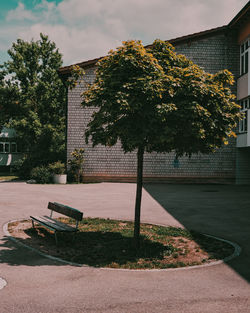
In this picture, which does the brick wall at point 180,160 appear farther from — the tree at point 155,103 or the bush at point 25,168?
the tree at point 155,103

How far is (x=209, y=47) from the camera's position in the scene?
25516 mm

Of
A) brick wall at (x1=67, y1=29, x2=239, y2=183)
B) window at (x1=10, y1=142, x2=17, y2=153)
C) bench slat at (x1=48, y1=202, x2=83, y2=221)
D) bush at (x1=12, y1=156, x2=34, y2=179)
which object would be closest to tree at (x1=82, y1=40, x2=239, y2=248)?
bench slat at (x1=48, y1=202, x2=83, y2=221)

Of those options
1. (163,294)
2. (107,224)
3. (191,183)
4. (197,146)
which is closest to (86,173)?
(191,183)

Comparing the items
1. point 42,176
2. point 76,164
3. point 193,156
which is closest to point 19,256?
point 76,164

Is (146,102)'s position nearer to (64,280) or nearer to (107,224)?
(64,280)

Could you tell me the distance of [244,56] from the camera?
79.2 feet

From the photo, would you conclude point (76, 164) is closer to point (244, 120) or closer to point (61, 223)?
point (244, 120)

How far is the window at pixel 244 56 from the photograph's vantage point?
77.2ft

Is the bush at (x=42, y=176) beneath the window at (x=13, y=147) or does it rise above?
beneath

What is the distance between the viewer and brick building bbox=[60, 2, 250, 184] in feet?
82.6

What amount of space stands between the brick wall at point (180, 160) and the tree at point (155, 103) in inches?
713

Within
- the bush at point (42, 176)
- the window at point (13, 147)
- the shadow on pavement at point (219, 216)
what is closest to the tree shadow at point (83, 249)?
the shadow on pavement at point (219, 216)

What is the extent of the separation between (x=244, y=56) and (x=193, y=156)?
26.3 feet

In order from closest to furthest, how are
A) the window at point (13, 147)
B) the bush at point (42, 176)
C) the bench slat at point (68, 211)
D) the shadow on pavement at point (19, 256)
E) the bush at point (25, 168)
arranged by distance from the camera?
the shadow on pavement at point (19, 256) < the bench slat at point (68, 211) < the bush at point (42, 176) < the bush at point (25, 168) < the window at point (13, 147)
